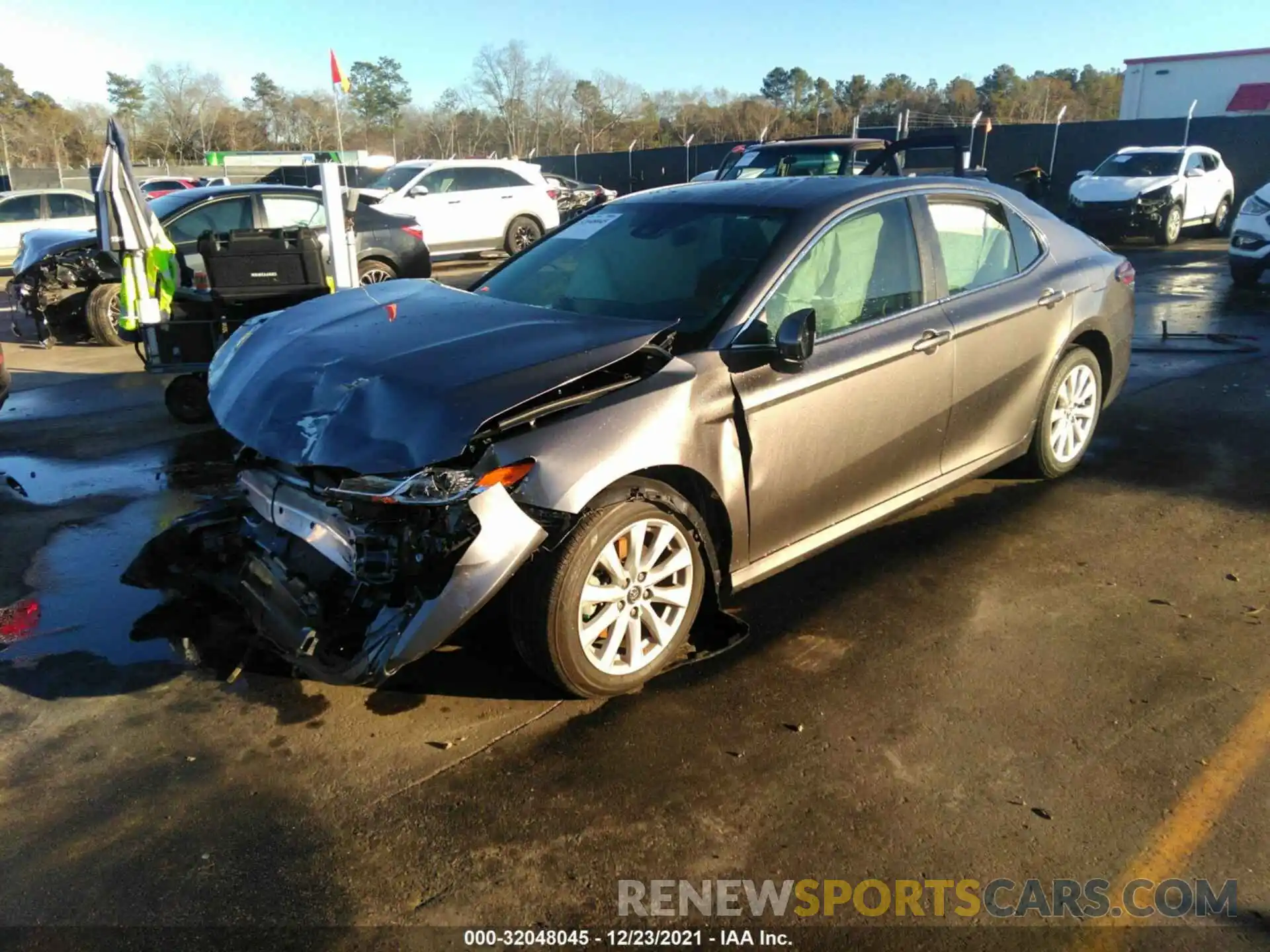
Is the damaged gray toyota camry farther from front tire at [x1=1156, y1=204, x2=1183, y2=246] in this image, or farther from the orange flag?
front tire at [x1=1156, y1=204, x2=1183, y2=246]

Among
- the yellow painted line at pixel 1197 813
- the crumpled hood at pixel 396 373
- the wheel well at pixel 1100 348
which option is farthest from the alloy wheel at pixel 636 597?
the wheel well at pixel 1100 348

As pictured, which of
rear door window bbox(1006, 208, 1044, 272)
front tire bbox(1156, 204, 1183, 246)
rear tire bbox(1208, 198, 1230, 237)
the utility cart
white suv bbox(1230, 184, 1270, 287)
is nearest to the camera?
rear door window bbox(1006, 208, 1044, 272)

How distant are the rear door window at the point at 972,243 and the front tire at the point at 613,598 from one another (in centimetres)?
202

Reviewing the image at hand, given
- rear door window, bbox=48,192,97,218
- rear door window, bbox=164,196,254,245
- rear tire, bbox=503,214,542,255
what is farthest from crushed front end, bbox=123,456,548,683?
rear door window, bbox=48,192,97,218

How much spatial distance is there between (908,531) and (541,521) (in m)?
2.46

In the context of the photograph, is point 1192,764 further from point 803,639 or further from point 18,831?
point 18,831

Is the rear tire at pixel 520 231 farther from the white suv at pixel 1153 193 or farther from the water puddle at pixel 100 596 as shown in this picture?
the water puddle at pixel 100 596

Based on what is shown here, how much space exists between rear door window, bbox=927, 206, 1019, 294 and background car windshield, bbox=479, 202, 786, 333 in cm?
97

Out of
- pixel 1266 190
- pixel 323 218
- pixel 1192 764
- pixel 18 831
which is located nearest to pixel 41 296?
pixel 323 218

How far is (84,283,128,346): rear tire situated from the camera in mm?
10344

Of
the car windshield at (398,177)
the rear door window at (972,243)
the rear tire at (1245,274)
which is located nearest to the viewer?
the rear door window at (972,243)

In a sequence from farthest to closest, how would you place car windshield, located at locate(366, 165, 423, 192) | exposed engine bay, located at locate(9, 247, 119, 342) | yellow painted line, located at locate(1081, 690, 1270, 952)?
car windshield, located at locate(366, 165, 423, 192), exposed engine bay, located at locate(9, 247, 119, 342), yellow painted line, located at locate(1081, 690, 1270, 952)

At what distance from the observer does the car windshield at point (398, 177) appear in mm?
16938

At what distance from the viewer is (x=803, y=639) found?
12.4ft
